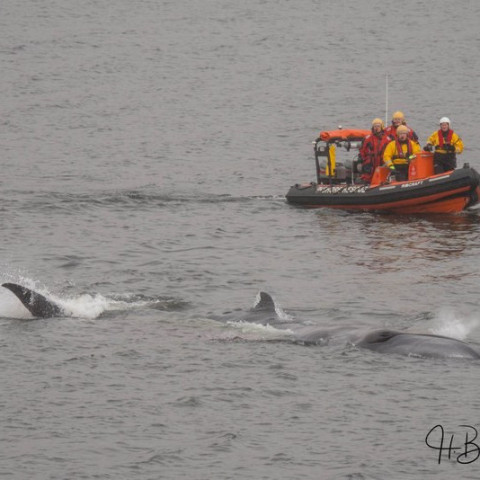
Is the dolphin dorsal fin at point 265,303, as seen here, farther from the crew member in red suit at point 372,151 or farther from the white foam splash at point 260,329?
the crew member in red suit at point 372,151

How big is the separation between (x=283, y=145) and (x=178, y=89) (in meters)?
13.9

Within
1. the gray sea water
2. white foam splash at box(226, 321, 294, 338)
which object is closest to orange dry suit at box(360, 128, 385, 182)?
the gray sea water

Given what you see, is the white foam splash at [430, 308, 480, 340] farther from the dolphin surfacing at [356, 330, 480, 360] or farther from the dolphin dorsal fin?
the dolphin dorsal fin

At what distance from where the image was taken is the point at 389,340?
21547mm

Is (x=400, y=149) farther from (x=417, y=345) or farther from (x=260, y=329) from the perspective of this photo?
(x=417, y=345)

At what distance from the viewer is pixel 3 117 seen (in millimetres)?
53906

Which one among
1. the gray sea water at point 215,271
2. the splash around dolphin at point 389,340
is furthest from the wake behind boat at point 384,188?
the splash around dolphin at point 389,340

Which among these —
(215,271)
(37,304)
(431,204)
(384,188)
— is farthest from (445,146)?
(37,304)

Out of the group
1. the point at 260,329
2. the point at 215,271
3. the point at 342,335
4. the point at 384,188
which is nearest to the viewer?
the point at 342,335

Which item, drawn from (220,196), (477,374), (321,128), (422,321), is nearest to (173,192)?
(220,196)

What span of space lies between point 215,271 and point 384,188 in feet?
26.0

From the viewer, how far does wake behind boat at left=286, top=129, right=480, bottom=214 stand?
34.7 meters

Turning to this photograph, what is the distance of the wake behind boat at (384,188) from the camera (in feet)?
114

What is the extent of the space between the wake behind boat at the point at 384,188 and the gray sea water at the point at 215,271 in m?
0.48
